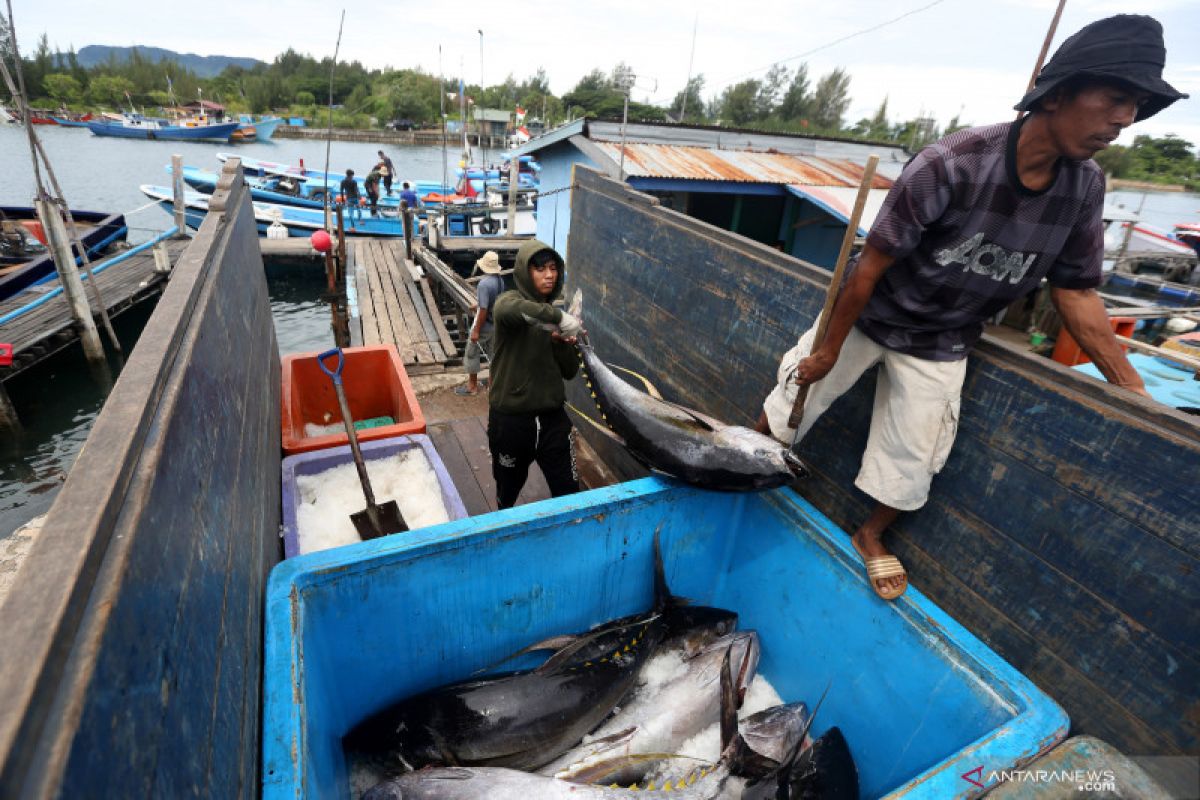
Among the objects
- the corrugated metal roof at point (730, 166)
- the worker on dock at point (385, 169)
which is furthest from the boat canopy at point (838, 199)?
the worker on dock at point (385, 169)

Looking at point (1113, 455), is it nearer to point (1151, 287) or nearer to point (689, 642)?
point (689, 642)

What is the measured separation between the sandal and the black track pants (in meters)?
2.02

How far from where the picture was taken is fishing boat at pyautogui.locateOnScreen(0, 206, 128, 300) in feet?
33.9

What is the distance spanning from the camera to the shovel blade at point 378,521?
3.12m

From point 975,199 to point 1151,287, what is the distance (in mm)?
20365

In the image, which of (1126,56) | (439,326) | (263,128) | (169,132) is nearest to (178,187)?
(439,326)

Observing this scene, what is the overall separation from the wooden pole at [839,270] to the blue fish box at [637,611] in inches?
21.2

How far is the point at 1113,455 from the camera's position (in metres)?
1.83

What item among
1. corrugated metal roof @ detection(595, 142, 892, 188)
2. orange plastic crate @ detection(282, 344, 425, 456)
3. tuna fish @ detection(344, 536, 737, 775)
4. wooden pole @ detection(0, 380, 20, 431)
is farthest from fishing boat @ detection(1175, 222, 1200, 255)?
wooden pole @ detection(0, 380, 20, 431)

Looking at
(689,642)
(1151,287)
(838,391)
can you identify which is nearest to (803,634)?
(689,642)

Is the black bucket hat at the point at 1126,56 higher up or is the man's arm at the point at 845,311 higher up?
the black bucket hat at the point at 1126,56

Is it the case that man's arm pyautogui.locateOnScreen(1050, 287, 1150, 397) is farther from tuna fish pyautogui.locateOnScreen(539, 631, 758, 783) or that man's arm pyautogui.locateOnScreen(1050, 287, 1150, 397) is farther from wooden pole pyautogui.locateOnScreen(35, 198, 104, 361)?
wooden pole pyautogui.locateOnScreen(35, 198, 104, 361)

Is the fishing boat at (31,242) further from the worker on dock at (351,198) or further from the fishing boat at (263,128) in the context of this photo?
the fishing boat at (263,128)

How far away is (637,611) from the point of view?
9.91 feet
